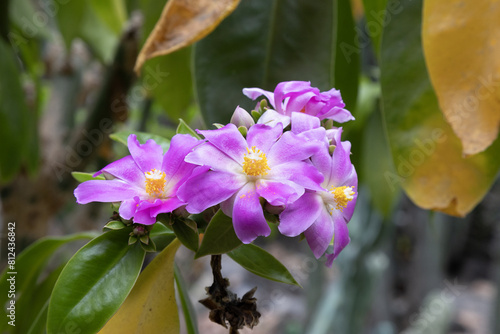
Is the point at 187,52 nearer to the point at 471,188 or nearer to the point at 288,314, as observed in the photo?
the point at 471,188

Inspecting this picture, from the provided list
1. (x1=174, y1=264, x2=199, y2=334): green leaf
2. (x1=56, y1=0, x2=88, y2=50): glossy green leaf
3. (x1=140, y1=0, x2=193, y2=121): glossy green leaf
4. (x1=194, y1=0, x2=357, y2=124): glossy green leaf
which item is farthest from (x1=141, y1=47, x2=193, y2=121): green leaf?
(x1=174, y1=264, x2=199, y2=334): green leaf

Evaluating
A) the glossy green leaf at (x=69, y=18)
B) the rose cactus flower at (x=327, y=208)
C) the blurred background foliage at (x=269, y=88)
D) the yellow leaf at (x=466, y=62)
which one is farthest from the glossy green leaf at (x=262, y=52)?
the glossy green leaf at (x=69, y=18)

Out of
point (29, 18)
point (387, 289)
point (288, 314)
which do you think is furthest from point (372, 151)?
point (288, 314)

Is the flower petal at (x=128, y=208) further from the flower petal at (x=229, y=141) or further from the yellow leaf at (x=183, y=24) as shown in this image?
the yellow leaf at (x=183, y=24)

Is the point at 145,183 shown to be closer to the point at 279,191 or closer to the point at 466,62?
the point at 279,191

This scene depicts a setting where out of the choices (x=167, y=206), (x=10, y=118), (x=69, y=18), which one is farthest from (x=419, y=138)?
(x=69, y=18)

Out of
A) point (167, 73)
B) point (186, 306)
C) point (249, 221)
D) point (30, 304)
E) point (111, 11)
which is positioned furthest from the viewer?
point (111, 11)
